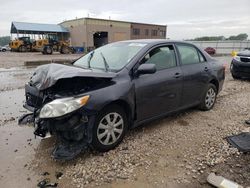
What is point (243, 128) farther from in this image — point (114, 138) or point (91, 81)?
point (91, 81)

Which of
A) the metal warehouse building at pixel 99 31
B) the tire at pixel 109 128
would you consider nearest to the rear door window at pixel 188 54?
the tire at pixel 109 128

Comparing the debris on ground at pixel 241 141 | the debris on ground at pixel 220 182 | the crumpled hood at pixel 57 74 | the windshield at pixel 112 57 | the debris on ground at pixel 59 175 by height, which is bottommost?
the debris on ground at pixel 59 175

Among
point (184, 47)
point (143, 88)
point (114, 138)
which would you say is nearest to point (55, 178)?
point (114, 138)

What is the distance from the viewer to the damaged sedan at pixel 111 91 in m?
3.13

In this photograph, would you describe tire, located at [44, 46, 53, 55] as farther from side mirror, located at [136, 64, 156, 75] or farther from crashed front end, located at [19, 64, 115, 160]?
side mirror, located at [136, 64, 156, 75]

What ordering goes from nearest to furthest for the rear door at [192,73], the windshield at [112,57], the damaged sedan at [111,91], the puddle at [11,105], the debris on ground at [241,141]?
the damaged sedan at [111,91] < the debris on ground at [241,141] < the windshield at [112,57] < the rear door at [192,73] < the puddle at [11,105]

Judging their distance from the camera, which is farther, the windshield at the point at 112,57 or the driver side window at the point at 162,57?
the driver side window at the point at 162,57

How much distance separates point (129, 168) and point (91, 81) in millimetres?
1277

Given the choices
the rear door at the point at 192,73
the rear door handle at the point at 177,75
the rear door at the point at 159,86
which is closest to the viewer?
the rear door at the point at 159,86

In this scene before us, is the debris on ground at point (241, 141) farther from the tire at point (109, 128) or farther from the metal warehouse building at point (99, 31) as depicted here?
the metal warehouse building at point (99, 31)

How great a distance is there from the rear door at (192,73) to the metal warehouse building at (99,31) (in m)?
38.3

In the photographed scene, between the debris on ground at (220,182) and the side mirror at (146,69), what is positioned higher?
the side mirror at (146,69)

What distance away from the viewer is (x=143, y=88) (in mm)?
3811

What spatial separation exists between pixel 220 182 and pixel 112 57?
2558 mm
